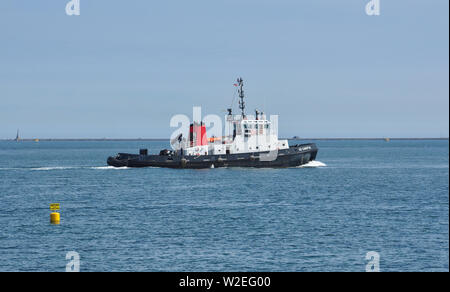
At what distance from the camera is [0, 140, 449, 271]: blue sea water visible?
3173 cm

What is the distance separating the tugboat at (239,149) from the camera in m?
89.6

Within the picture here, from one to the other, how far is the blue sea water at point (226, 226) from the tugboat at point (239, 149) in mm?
12840

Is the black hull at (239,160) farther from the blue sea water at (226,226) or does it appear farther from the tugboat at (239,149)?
the blue sea water at (226,226)

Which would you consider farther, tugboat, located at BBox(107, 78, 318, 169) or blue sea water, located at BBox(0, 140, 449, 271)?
tugboat, located at BBox(107, 78, 318, 169)

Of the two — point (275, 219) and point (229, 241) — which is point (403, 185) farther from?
point (229, 241)

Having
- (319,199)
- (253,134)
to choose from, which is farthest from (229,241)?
(253,134)

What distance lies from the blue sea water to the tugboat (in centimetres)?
1284

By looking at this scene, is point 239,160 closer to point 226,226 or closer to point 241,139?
point 241,139

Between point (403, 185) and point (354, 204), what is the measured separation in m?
22.7

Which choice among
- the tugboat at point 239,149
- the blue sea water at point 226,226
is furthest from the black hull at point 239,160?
the blue sea water at point 226,226

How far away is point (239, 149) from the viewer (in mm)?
91125

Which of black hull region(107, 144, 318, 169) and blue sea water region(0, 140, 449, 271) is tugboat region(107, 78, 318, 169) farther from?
blue sea water region(0, 140, 449, 271)

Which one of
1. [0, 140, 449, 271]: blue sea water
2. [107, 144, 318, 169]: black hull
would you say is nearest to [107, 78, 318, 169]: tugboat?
[107, 144, 318, 169]: black hull

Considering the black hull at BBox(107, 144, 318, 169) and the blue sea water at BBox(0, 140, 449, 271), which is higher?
the black hull at BBox(107, 144, 318, 169)
